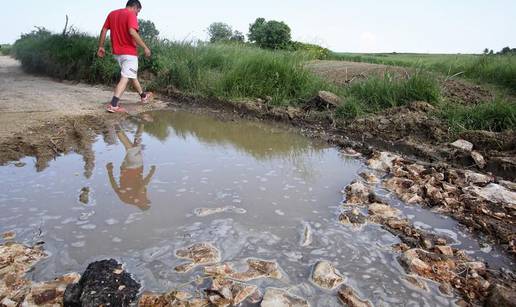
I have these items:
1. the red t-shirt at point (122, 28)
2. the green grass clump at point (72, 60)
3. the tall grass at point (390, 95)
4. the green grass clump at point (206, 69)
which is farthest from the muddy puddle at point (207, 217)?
the green grass clump at point (72, 60)

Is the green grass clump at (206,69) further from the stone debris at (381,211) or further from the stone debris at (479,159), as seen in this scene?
the stone debris at (381,211)

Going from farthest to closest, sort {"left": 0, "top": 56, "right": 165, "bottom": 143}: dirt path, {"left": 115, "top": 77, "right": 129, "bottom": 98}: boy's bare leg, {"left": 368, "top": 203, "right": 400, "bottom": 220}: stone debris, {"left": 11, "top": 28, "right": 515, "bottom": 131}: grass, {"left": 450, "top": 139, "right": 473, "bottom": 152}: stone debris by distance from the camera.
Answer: {"left": 115, "top": 77, "right": 129, "bottom": 98}: boy's bare leg → {"left": 11, "top": 28, "right": 515, "bottom": 131}: grass → {"left": 0, "top": 56, "right": 165, "bottom": 143}: dirt path → {"left": 450, "top": 139, "right": 473, "bottom": 152}: stone debris → {"left": 368, "top": 203, "right": 400, "bottom": 220}: stone debris

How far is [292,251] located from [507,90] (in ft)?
22.6

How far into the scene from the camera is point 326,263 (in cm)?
198

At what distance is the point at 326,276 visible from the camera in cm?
189

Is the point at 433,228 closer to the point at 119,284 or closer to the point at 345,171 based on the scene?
the point at 345,171

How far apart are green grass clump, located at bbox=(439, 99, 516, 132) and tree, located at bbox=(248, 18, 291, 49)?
44.8 feet

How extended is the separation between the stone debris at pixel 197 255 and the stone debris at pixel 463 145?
9.84 ft

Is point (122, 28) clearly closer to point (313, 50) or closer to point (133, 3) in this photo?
point (133, 3)

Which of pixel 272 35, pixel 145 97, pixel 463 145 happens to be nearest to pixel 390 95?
pixel 463 145

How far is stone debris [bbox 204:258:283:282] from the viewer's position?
1.90 metres

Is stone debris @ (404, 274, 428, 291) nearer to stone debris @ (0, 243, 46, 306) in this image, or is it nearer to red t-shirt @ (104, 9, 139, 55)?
stone debris @ (0, 243, 46, 306)

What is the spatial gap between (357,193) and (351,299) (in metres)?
1.24

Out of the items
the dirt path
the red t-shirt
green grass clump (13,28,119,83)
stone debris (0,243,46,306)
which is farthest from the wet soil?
green grass clump (13,28,119,83)
